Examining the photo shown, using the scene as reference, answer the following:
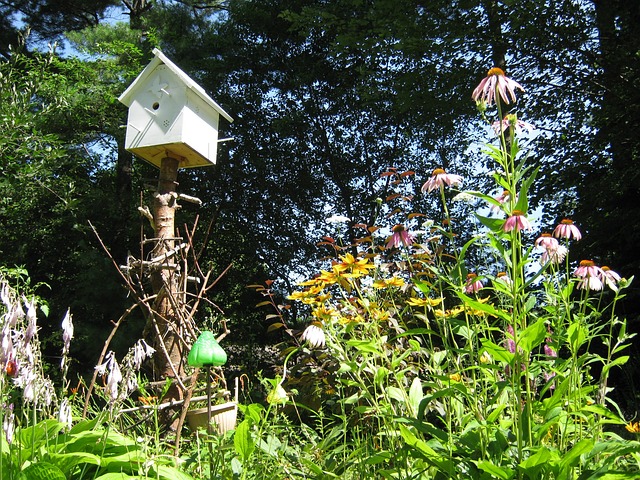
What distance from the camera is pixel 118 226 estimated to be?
770 centimetres

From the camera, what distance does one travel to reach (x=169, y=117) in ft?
11.2

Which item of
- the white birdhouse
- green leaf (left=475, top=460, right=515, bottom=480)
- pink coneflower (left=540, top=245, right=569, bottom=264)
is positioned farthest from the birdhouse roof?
green leaf (left=475, top=460, right=515, bottom=480)

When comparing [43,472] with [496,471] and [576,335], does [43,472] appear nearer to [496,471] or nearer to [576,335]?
[496,471]

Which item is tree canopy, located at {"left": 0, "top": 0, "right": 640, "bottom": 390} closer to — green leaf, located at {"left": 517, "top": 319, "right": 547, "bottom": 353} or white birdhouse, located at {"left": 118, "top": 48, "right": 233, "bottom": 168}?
white birdhouse, located at {"left": 118, "top": 48, "right": 233, "bottom": 168}

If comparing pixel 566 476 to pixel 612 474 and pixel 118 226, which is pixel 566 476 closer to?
pixel 612 474

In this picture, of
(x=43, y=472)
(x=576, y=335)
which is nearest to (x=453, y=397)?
(x=576, y=335)

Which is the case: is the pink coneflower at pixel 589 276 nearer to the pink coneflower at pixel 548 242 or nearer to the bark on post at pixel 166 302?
the pink coneflower at pixel 548 242

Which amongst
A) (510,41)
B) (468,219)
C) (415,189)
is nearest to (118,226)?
(415,189)

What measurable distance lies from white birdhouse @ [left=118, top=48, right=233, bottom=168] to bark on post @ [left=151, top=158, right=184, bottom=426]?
338 millimetres

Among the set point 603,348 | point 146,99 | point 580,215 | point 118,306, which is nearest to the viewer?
point 146,99

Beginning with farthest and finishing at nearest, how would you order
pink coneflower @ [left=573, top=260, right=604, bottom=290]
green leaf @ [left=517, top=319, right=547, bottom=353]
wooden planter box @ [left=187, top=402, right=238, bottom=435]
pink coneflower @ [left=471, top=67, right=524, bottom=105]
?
wooden planter box @ [left=187, top=402, right=238, bottom=435] → pink coneflower @ [left=573, top=260, right=604, bottom=290] → pink coneflower @ [left=471, top=67, right=524, bottom=105] → green leaf @ [left=517, top=319, right=547, bottom=353]

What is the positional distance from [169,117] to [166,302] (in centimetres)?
110

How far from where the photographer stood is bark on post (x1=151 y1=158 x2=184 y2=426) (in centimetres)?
290

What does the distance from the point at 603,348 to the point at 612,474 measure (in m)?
3.79
